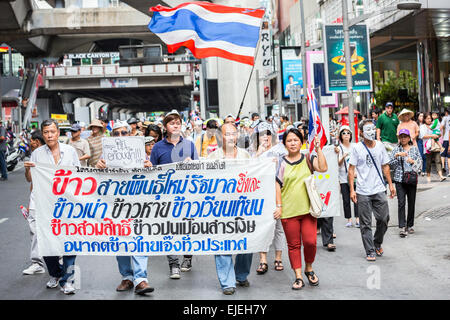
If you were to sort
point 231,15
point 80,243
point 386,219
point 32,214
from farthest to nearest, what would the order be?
point 231,15
point 386,219
point 32,214
point 80,243

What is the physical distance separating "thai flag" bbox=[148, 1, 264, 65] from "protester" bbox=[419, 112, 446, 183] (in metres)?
8.28

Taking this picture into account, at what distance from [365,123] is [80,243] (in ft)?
13.5

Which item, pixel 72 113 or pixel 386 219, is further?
pixel 72 113

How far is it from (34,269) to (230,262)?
2839 millimetres

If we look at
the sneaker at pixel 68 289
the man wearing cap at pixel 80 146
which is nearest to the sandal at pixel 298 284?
the sneaker at pixel 68 289

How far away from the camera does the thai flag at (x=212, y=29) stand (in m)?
9.81

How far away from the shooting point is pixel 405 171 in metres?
9.93

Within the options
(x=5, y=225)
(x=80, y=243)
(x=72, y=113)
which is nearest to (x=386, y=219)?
(x=80, y=243)

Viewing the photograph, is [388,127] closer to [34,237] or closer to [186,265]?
[186,265]

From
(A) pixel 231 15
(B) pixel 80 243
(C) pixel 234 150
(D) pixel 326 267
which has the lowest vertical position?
(D) pixel 326 267

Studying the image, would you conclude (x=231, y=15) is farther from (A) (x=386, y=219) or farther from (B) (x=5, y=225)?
(B) (x=5, y=225)

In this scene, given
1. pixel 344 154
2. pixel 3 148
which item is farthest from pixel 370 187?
pixel 3 148
